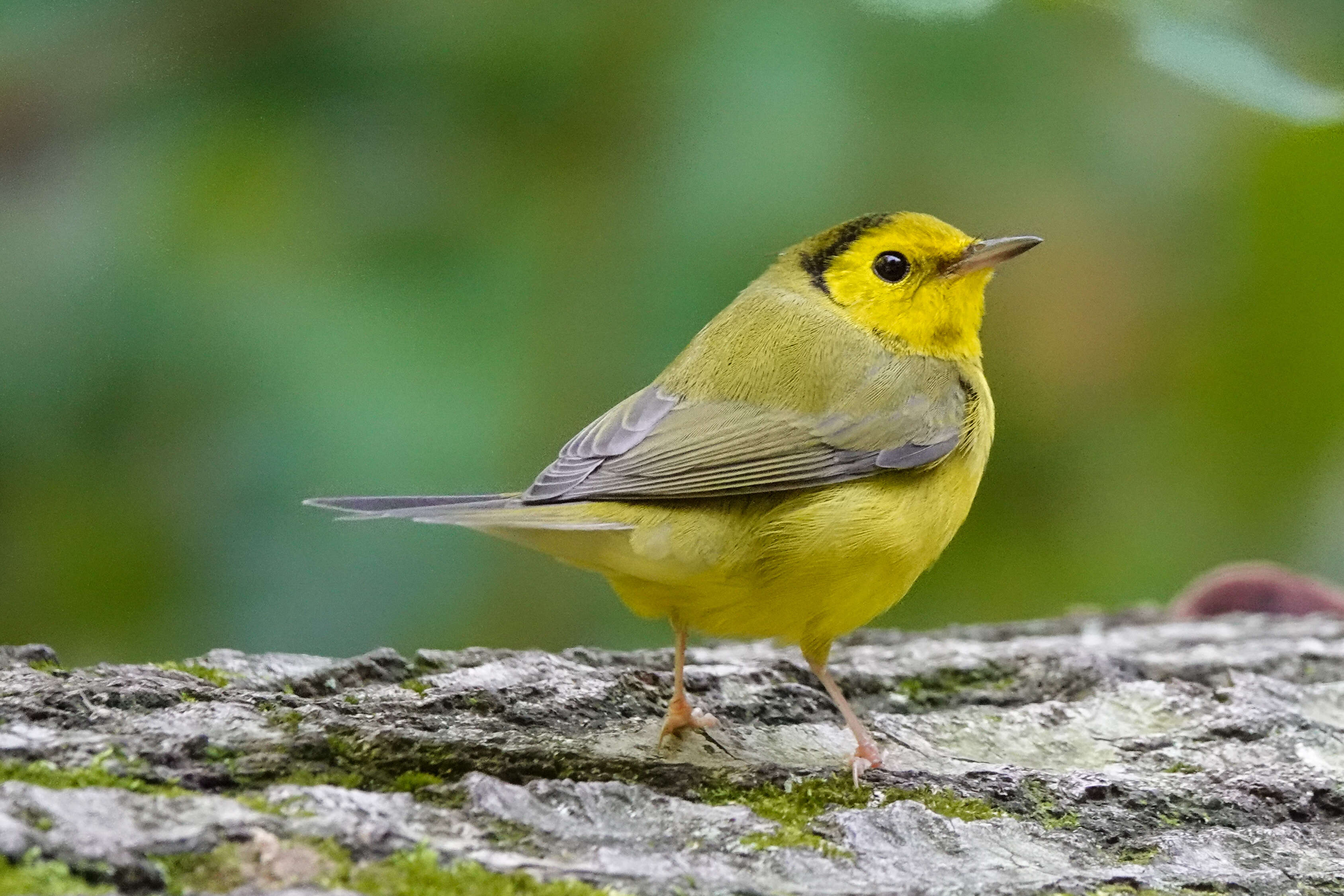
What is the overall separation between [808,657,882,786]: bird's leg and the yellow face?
3.04ft

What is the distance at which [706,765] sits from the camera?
2.47m

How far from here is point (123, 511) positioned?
3.96m

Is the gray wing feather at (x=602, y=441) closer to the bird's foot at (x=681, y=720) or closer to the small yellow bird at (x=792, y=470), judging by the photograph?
the small yellow bird at (x=792, y=470)

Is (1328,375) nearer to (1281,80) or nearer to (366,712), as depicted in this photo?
(1281,80)

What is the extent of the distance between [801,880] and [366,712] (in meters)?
0.91

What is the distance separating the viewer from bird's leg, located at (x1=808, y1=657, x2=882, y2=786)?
257cm

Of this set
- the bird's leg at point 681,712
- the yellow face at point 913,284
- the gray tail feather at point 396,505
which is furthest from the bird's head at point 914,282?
the gray tail feather at point 396,505

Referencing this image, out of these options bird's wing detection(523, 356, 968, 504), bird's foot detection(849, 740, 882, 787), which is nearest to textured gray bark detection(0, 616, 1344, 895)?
bird's foot detection(849, 740, 882, 787)

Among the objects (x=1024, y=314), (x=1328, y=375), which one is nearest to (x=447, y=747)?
(x=1024, y=314)

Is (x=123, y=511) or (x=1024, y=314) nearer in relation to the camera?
(x=123, y=511)

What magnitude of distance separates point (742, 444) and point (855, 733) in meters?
0.68

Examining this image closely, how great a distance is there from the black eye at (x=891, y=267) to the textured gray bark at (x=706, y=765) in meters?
1.07

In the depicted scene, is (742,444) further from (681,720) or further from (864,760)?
(864,760)

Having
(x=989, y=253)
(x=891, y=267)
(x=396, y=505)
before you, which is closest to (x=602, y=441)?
(x=396, y=505)
